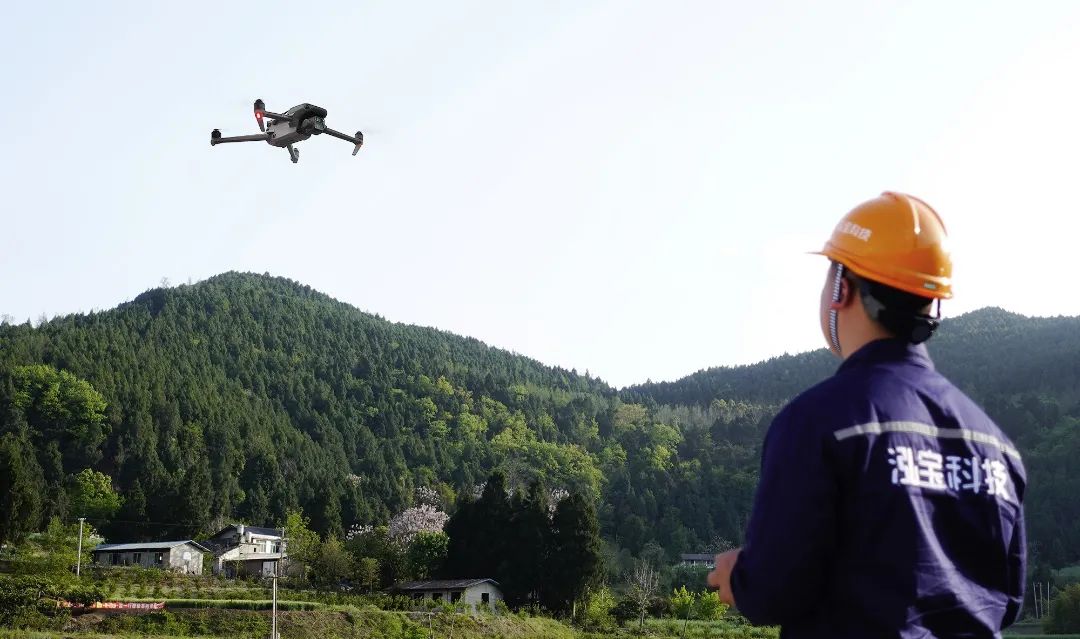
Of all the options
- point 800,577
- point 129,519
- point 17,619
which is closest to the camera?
point 800,577

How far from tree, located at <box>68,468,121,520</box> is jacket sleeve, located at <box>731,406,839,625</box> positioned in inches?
2705

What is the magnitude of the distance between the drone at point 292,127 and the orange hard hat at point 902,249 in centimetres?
1407

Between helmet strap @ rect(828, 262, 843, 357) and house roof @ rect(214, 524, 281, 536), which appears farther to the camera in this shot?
house roof @ rect(214, 524, 281, 536)

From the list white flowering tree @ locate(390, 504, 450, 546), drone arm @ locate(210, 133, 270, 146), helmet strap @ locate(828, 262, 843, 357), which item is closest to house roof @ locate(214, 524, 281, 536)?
white flowering tree @ locate(390, 504, 450, 546)

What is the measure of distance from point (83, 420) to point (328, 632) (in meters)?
50.2

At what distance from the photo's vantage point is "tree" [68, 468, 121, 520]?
6631cm

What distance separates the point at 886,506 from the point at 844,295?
1.63 feet

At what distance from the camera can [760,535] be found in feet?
6.86

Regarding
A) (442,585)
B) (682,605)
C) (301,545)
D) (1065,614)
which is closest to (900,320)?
(442,585)

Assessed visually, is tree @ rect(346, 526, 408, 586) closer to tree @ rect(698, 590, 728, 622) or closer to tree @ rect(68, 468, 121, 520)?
tree @ rect(698, 590, 728, 622)

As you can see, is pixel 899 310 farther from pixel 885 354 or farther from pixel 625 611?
pixel 625 611

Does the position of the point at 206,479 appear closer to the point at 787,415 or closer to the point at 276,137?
the point at 276,137

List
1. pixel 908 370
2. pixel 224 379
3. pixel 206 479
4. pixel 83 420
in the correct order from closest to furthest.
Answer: pixel 908 370, pixel 206 479, pixel 83 420, pixel 224 379

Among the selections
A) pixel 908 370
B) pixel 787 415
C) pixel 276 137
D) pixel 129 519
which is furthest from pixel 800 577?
pixel 129 519
